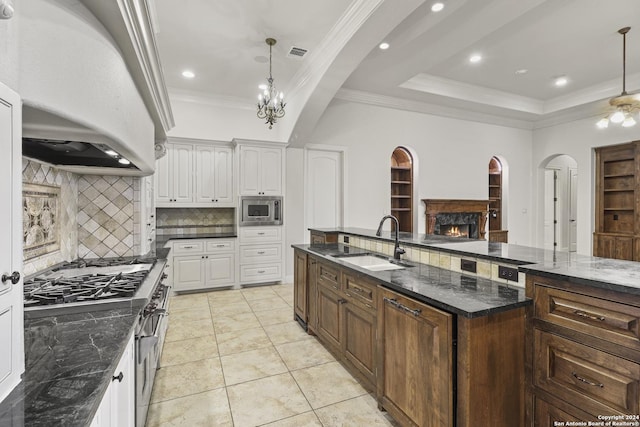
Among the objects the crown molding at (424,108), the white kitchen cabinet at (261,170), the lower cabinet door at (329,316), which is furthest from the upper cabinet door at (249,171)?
the lower cabinet door at (329,316)

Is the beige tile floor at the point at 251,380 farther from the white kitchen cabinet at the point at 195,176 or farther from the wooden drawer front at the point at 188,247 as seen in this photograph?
the white kitchen cabinet at the point at 195,176

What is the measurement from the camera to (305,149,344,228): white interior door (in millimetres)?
5543

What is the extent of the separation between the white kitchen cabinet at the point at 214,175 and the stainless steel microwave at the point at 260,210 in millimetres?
368

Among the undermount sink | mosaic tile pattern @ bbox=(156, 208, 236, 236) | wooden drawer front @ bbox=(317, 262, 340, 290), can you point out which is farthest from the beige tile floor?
mosaic tile pattern @ bbox=(156, 208, 236, 236)

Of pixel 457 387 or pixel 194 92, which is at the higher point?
pixel 194 92

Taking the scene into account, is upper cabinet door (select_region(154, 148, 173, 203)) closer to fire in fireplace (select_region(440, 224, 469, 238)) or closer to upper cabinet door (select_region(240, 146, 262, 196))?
upper cabinet door (select_region(240, 146, 262, 196))

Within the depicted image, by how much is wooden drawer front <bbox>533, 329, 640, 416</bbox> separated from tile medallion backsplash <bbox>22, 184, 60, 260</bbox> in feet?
8.93

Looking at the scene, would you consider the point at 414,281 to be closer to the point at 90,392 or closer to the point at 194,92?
the point at 90,392

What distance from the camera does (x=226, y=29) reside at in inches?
136

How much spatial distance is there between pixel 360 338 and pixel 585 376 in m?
1.26

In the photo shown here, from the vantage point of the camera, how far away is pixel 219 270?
4.94 m

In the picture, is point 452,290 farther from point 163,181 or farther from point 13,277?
point 163,181

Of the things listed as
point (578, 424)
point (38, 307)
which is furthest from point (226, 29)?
point (578, 424)

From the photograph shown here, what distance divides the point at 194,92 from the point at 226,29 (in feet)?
6.59
